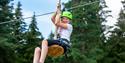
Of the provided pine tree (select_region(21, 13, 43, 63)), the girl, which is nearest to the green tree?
pine tree (select_region(21, 13, 43, 63))

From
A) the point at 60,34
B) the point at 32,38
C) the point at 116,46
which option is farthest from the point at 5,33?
the point at 60,34

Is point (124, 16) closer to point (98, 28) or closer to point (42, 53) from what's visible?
point (98, 28)

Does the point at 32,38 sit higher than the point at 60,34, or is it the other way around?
the point at 60,34

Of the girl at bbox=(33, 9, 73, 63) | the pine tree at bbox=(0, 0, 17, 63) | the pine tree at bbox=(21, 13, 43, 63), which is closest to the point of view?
the girl at bbox=(33, 9, 73, 63)

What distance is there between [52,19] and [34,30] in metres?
34.0

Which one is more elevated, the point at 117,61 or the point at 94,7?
the point at 94,7

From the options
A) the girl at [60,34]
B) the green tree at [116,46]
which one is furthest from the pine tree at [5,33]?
the girl at [60,34]

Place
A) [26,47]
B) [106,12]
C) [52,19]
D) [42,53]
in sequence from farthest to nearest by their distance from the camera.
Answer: [106,12]
[26,47]
[52,19]
[42,53]

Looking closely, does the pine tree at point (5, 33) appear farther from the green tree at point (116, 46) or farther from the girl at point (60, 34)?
the girl at point (60, 34)

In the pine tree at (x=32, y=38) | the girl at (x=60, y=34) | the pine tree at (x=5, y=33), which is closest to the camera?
the girl at (x=60, y=34)

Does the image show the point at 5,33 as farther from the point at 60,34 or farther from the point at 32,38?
the point at 60,34

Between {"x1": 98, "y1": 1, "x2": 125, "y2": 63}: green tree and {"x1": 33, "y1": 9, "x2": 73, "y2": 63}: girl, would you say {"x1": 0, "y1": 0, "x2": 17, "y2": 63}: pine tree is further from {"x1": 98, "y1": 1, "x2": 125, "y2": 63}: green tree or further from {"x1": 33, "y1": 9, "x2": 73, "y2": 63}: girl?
{"x1": 33, "y1": 9, "x2": 73, "y2": 63}: girl

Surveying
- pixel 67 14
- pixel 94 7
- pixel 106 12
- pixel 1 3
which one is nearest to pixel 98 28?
pixel 94 7

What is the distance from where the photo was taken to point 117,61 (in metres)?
45.2
